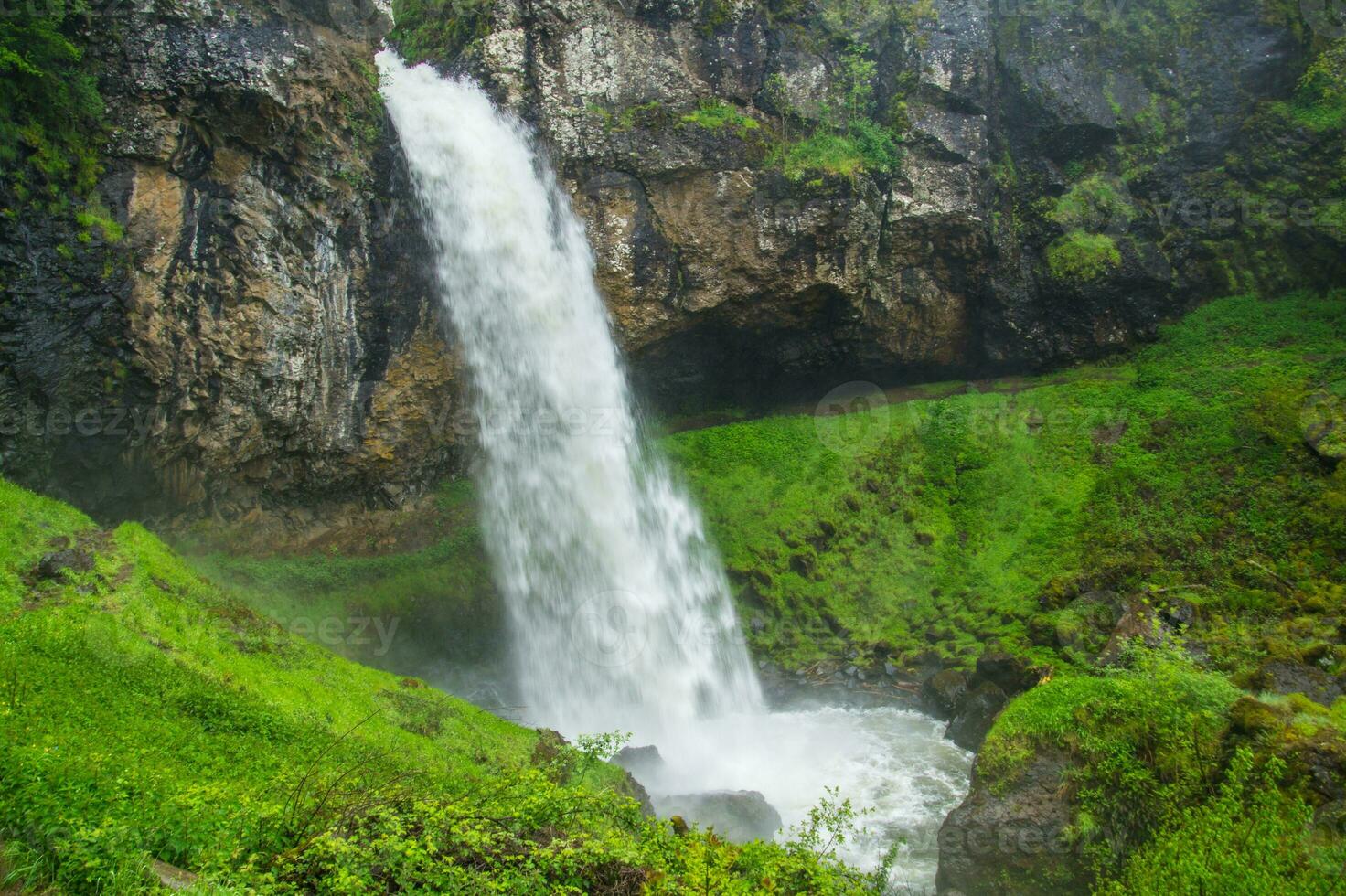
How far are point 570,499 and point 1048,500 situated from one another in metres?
11.6

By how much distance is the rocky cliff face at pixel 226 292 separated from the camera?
47.2ft

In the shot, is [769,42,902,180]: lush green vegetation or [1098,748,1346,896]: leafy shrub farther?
[769,42,902,180]: lush green vegetation

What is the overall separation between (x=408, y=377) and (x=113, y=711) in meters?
12.2

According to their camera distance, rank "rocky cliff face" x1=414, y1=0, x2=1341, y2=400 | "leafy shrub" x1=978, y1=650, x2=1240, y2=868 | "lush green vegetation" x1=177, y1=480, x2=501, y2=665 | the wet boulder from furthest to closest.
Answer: "rocky cliff face" x1=414, y1=0, x2=1341, y2=400 < "lush green vegetation" x1=177, y1=480, x2=501, y2=665 < the wet boulder < "leafy shrub" x1=978, y1=650, x2=1240, y2=868

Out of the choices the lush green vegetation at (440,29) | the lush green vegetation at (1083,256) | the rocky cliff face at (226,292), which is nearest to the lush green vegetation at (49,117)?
the rocky cliff face at (226,292)

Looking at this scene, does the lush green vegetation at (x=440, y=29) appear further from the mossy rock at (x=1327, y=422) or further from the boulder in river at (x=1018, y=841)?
the mossy rock at (x=1327, y=422)
